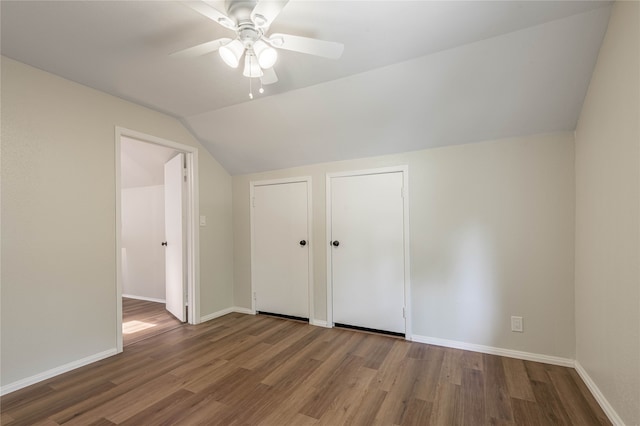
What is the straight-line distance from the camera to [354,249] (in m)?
3.06

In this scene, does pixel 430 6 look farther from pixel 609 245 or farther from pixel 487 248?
pixel 487 248

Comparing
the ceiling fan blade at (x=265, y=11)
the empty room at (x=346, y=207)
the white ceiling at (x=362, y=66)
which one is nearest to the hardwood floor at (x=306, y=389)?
the empty room at (x=346, y=207)

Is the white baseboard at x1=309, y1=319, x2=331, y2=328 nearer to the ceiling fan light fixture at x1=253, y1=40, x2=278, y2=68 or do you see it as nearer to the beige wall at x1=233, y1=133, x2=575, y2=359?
the beige wall at x1=233, y1=133, x2=575, y2=359

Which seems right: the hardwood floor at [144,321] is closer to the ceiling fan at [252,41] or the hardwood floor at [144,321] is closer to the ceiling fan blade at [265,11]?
the ceiling fan at [252,41]

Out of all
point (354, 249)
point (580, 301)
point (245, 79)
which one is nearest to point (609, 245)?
point (580, 301)

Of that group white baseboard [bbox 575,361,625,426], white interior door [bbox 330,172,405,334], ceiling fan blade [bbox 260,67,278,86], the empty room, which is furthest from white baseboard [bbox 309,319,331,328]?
ceiling fan blade [bbox 260,67,278,86]

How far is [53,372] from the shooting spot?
7.07ft

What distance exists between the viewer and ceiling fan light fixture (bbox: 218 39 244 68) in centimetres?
153

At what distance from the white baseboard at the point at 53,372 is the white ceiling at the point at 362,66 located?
2.30 meters

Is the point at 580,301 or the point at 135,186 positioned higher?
the point at 135,186

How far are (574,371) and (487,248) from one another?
105 cm

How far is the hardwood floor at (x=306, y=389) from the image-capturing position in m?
1.69

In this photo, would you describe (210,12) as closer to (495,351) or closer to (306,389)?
(306,389)

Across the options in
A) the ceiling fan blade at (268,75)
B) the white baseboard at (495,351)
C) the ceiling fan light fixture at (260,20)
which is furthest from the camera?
the white baseboard at (495,351)
